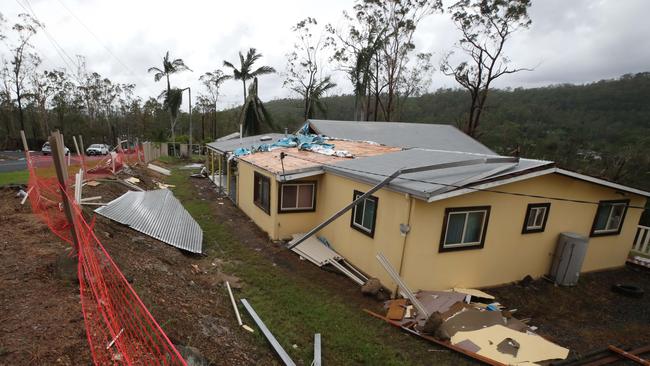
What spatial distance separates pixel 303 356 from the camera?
550cm

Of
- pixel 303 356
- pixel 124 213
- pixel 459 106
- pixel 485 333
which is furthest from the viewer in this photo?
pixel 459 106

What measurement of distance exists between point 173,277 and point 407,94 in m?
35.2

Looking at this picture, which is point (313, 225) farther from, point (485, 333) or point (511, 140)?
point (511, 140)

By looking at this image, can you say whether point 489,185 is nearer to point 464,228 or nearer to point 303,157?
point 464,228

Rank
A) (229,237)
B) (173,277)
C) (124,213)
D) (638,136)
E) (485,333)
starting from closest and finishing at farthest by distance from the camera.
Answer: (485,333) → (173,277) → (124,213) → (229,237) → (638,136)

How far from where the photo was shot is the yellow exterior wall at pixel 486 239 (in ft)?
24.2

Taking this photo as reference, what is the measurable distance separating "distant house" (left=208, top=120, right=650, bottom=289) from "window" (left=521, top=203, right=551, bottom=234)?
3cm

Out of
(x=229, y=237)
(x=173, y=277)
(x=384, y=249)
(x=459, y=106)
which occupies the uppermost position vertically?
(x=459, y=106)

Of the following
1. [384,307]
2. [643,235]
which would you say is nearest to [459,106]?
[643,235]

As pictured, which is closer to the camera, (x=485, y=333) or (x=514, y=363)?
(x=514, y=363)

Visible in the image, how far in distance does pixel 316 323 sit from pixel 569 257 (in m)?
7.52

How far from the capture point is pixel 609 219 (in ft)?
32.7

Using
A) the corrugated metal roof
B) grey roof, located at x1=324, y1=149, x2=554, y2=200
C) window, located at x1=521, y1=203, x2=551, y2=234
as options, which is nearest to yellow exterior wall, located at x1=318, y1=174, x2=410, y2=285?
grey roof, located at x1=324, y1=149, x2=554, y2=200

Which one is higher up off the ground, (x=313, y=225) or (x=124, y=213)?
(x=124, y=213)
